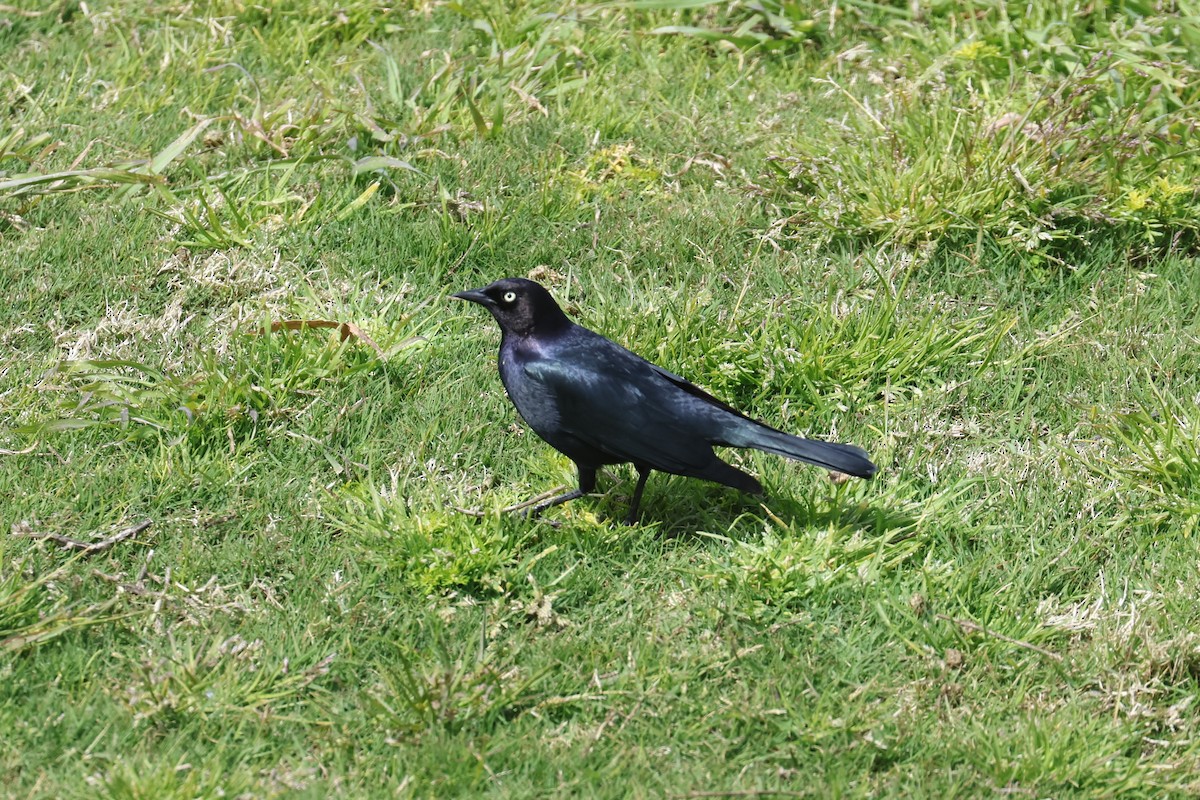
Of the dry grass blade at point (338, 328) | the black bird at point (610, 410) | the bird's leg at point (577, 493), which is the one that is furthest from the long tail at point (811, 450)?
the dry grass blade at point (338, 328)

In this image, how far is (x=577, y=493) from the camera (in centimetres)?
459

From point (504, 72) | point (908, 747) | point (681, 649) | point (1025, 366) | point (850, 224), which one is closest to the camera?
point (908, 747)

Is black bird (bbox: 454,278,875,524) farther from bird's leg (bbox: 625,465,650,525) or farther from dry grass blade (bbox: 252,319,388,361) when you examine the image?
dry grass blade (bbox: 252,319,388,361)

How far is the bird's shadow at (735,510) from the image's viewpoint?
447 centimetres

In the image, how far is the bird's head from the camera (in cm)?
462

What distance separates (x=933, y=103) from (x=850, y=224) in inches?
29.6

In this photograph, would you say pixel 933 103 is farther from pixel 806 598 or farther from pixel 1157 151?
pixel 806 598

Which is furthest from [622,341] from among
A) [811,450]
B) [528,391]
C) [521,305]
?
[811,450]

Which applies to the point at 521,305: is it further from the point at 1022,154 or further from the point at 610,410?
the point at 1022,154

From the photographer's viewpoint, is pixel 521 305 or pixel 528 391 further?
pixel 521 305

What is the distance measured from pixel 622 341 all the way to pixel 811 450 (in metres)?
→ 1.16

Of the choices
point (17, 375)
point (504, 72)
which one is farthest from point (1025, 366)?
point (17, 375)

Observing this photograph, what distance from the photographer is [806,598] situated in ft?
13.8

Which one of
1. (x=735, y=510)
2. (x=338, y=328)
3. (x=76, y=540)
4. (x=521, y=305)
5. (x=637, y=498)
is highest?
(x=521, y=305)
